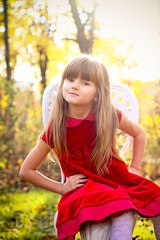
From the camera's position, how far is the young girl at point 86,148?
1.39 metres

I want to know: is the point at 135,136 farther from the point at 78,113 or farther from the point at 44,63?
the point at 44,63

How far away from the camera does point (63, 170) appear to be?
169 centimetres

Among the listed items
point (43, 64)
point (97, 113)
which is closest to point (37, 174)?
point (97, 113)

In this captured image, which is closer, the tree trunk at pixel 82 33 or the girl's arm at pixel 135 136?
the girl's arm at pixel 135 136

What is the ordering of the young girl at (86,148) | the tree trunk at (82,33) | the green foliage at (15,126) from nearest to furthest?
the young girl at (86,148) → the tree trunk at (82,33) → the green foliage at (15,126)

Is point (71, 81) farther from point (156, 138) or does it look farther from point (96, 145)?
point (156, 138)

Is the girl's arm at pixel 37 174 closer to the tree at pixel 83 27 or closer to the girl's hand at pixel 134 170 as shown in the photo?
the girl's hand at pixel 134 170

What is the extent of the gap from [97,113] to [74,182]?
0.44m

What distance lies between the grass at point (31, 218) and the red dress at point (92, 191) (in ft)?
2.17

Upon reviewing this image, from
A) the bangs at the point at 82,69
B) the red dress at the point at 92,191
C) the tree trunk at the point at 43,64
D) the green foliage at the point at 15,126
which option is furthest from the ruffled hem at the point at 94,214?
the tree trunk at the point at 43,64

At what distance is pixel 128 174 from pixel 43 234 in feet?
4.15

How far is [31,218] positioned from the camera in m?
2.74

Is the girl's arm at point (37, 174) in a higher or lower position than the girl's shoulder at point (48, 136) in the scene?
lower

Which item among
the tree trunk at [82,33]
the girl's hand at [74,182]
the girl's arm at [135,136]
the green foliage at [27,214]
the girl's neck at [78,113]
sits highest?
the tree trunk at [82,33]
